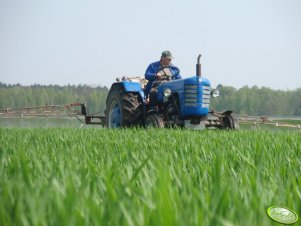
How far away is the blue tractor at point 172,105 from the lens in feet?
23.9

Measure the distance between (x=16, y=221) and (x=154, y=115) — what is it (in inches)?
254

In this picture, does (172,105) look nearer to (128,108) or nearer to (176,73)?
(176,73)

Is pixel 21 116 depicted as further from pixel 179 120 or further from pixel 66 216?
pixel 66 216

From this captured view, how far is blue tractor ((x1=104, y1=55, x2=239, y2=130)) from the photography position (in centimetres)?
729

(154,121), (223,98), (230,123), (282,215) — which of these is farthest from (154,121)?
(223,98)

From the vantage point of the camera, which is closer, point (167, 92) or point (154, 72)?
point (167, 92)

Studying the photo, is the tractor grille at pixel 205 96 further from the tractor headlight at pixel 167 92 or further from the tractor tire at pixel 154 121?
the tractor tire at pixel 154 121

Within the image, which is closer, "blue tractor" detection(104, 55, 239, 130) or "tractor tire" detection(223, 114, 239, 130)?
"blue tractor" detection(104, 55, 239, 130)

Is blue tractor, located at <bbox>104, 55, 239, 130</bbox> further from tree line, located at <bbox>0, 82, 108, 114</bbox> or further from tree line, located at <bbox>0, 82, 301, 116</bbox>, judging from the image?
tree line, located at <bbox>0, 82, 108, 114</bbox>

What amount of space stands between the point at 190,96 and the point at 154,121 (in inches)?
32.6

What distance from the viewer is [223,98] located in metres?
94.6

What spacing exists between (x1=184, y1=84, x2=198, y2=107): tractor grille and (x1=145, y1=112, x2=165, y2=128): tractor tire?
2.04 ft

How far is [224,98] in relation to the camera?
3765 inches

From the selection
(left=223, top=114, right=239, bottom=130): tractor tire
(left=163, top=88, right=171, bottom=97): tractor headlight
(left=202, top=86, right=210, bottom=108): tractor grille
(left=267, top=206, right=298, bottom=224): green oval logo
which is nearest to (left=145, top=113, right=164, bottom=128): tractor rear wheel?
(left=163, top=88, right=171, bottom=97): tractor headlight
